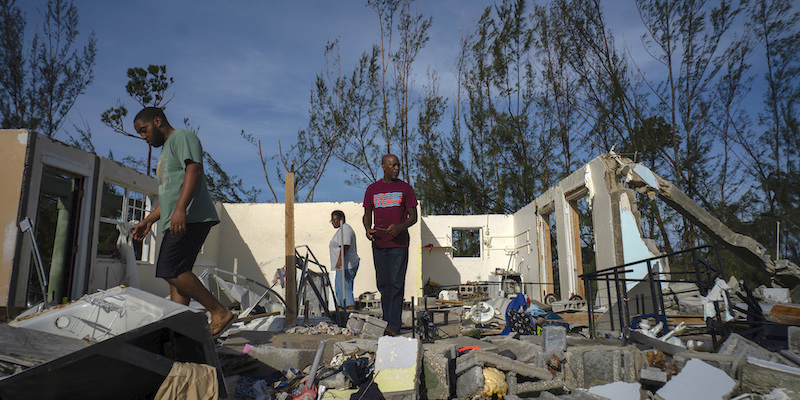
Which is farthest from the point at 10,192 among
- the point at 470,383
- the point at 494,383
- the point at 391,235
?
the point at 494,383

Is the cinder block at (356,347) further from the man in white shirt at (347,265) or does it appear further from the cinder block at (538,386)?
the man in white shirt at (347,265)

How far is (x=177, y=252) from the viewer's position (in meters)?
2.70

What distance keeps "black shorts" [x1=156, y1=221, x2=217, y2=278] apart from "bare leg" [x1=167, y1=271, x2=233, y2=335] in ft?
0.14

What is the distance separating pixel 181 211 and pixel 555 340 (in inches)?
101

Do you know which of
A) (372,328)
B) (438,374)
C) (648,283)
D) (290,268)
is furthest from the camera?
(648,283)

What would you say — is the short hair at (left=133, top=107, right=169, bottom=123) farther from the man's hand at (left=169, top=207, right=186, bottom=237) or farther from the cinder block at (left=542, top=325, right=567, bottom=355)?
the cinder block at (left=542, top=325, right=567, bottom=355)

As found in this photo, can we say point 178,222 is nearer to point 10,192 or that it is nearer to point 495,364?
point 495,364

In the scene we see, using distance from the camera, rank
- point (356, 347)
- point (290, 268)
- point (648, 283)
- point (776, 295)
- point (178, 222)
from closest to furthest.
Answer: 1. point (178, 222)
2. point (356, 347)
3. point (290, 268)
4. point (648, 283)
5. point (776, 295)

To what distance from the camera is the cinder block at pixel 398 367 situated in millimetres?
2541

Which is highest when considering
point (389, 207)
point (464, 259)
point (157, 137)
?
point (157, 137)

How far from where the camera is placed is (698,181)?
13.5 metres

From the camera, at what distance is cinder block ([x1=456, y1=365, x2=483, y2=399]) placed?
2.77 meters

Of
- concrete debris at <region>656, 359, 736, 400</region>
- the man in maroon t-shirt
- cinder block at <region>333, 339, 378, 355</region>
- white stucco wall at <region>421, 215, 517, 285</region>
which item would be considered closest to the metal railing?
concrete debris at <region>656, 359, 736, 400</region>

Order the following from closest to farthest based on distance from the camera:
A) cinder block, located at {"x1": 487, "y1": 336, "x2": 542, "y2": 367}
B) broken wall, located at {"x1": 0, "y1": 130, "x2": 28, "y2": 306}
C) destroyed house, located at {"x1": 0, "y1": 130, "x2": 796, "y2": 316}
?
cinder block, located at {"x1": 487, "y1": 336, "x2": 542, "y2": 367} → broken wall, located at {"x1": 0, "y1": 130, "x2": 28, "y2": 306} → destroyed house, located at {"x1": 0, "y1": 130, "x2": 796, "y2": 316}
